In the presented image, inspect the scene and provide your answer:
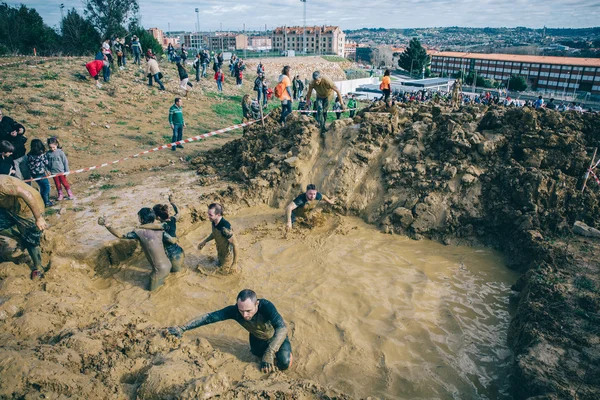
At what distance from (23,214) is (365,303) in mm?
5112

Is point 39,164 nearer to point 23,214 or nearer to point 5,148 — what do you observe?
point 5,148

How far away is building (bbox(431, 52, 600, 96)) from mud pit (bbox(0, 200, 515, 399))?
148ft

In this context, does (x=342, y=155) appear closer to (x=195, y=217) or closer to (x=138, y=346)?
(x=195, y=217)

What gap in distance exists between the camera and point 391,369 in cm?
422

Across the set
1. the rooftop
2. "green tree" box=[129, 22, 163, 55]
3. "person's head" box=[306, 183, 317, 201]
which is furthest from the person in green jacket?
the rooftop

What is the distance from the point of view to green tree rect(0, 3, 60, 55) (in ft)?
90.1

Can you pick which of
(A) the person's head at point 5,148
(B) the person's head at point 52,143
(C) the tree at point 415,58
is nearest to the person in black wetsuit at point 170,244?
(A) the person's head at point 5,148

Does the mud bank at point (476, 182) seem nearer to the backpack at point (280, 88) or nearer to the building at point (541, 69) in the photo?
the backpack at point (280, 88)

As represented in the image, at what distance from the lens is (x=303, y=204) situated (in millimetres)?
7070

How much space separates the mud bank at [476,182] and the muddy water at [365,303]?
1.60 feet

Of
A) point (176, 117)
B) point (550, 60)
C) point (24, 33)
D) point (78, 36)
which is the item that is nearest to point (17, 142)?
point (176, 117)

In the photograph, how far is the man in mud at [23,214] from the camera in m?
4.99

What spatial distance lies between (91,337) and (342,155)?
240 inches

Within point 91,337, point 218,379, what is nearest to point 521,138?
point 218,379
